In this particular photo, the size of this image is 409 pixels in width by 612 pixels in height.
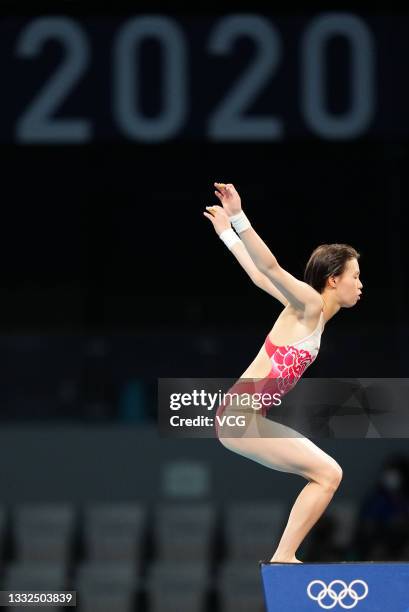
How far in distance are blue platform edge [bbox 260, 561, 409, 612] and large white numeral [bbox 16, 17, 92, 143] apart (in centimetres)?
550

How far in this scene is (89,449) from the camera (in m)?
12.8

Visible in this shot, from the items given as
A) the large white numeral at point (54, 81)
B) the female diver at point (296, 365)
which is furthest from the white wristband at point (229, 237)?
the large white numeral at point (54, 81)

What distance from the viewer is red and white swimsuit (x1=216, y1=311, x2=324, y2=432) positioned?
646cm

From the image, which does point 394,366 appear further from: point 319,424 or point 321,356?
point 319,424

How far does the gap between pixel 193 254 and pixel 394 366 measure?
8.69 feet

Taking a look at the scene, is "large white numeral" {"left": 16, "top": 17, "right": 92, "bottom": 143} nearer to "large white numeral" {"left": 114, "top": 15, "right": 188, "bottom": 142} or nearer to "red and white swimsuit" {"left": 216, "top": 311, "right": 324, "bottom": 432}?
"large white numeral" {"left": 114, "top": 15, "right": 188, "bottom": 142}

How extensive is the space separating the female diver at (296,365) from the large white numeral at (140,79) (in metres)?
4.96

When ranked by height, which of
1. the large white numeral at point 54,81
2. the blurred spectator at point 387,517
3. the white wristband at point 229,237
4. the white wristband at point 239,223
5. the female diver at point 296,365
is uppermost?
the large white numeral at point 54,81

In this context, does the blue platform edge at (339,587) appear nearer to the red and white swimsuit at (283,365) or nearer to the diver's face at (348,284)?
the red and white swimsuit at (283,365)

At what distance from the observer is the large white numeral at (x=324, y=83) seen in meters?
11.2

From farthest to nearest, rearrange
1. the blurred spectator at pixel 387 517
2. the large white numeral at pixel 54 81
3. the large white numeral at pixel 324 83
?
the blurred spectator at pixel 387 517, the large white numeral at pixel 324 83, the large white numeral at pixel 54 81

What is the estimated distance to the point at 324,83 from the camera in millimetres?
11289

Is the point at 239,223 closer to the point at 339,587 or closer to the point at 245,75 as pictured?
the point at 339,587

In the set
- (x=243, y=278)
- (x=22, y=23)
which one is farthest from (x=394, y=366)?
(x=22, y=23)
